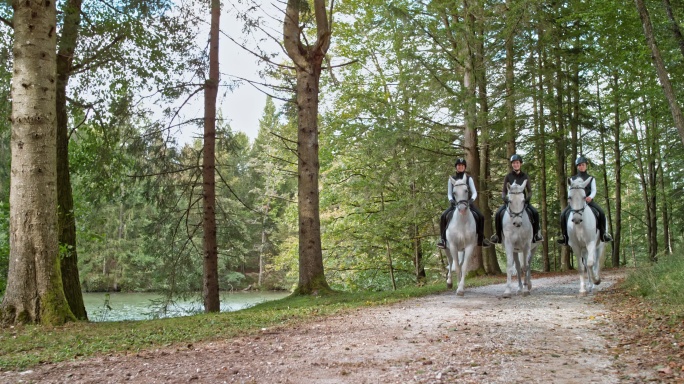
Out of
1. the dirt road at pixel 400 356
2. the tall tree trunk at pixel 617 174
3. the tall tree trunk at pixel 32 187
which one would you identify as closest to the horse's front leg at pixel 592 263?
the dirt road at pixel 400 356

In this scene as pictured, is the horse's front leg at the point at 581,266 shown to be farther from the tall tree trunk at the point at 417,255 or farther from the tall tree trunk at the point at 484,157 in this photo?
the tall tree trunk at the point at 417,255

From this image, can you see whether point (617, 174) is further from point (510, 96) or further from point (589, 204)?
point (589, 204)

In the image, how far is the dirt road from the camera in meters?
5.00

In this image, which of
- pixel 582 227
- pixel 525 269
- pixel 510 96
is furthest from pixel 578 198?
pixel 510 96

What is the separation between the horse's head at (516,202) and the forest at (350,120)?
4.05 m

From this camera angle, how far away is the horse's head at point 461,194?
37.0 feet

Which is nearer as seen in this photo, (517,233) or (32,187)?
(32,187)

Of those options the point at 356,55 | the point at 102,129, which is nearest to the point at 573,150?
the point at 356,55

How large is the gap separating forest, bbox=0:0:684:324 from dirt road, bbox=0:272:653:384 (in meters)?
3.99

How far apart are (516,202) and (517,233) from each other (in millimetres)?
764

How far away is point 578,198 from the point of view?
36.8ft

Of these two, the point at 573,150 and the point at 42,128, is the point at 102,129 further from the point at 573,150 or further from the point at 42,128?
the point at 573,150

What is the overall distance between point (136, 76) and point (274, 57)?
13.1 feet

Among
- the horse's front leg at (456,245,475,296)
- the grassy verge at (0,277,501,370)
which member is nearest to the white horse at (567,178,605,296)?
the horse's front leg at (456,245,475,296)
